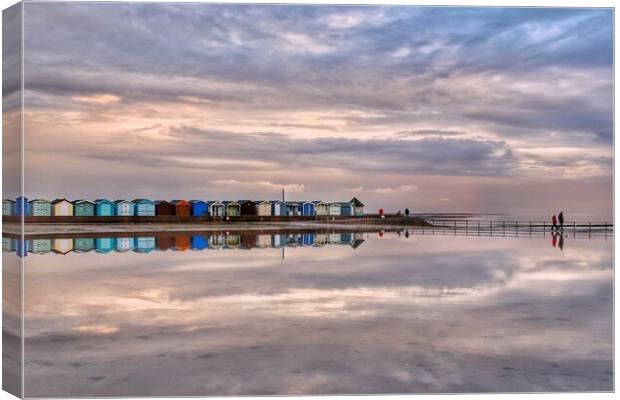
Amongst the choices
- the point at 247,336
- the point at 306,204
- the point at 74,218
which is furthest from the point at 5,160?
the point at 306,204

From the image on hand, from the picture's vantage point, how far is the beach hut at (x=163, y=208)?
200 ft

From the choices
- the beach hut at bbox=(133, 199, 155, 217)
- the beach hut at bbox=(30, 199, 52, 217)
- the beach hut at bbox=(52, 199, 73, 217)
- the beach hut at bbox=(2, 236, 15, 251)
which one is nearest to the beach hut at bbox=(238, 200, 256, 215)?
the beach hut at bbox=(133, 199, 155, 217)

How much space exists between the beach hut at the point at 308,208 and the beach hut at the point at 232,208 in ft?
21.0

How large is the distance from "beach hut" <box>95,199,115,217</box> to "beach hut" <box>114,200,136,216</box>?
1.45 ft

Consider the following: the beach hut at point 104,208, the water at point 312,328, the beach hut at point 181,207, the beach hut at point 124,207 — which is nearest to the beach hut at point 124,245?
the water at point 312,328

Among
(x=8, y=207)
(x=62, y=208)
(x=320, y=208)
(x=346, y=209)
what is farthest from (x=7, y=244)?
(x=346, y=209)

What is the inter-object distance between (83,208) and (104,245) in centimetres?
3524

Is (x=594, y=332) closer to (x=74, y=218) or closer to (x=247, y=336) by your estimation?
(x=247, y=336)

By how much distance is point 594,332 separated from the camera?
9.56 meters

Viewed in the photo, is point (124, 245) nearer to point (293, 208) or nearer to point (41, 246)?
point (41, 246)

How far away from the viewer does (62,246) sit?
79.7 feet

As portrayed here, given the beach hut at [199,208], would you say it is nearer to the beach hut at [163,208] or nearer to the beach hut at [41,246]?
the beach hut at [163,208]

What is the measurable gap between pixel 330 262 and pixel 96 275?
21.5 ft

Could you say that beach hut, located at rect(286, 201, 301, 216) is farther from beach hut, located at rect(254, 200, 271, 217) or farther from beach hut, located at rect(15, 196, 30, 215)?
beach hut, located at rect(15, 196, 30, 215)
